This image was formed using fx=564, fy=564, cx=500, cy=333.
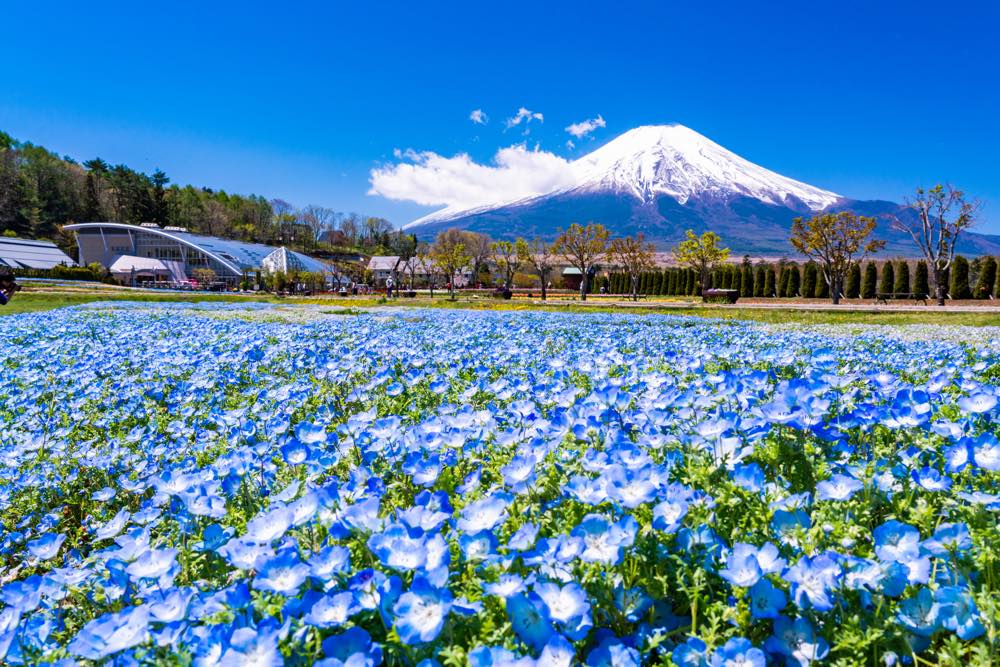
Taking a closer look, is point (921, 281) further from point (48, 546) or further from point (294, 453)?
point (48, 546)

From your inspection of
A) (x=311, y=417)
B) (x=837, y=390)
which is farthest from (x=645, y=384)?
(x=311, y=417)

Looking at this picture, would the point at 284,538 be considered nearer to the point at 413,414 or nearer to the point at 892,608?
the point at 892,608

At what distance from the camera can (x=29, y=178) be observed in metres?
95.7

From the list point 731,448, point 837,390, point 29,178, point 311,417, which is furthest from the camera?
point 29,178

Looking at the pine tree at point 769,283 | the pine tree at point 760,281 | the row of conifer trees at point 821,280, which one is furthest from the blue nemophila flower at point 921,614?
the pine tree at point 760,281

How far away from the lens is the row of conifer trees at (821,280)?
39906 millimetres

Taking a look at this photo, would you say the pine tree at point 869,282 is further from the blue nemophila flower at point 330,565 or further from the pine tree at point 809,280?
the blue nemophila flower at point 330,565

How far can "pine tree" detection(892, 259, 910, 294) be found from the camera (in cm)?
4484

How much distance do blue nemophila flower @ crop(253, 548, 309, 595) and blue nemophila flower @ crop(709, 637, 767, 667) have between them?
0.86 meters

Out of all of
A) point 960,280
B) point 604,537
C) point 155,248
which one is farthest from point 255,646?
point 155,248

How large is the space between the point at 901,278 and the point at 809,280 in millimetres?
7188

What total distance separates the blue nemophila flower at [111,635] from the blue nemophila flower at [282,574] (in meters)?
0.22

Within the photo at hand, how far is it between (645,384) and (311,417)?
6.48 feet

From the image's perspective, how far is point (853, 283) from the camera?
47.7 metres
